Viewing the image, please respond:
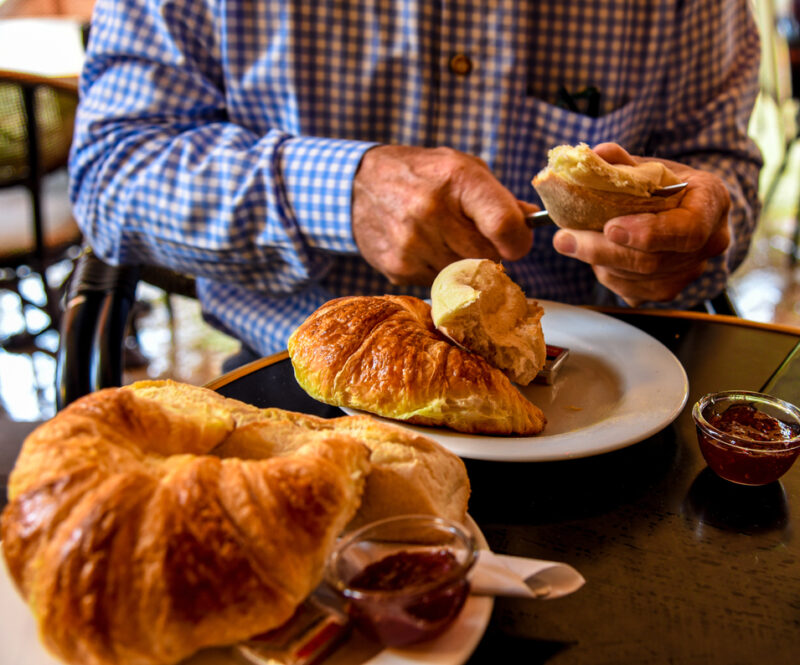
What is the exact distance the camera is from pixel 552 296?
1.58 meters

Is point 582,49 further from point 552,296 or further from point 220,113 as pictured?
point 220,113

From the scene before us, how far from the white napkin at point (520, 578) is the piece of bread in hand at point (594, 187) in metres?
0.58

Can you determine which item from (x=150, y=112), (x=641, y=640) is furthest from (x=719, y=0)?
(x=641, y=640)

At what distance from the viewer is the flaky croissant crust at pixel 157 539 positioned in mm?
449

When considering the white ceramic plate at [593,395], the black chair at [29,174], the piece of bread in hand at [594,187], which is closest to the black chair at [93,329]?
the white ceramic plate at [593,395]

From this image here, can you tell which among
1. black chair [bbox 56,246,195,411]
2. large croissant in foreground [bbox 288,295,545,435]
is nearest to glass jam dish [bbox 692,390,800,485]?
large croissant in foreground [bbox 288,295,545,435]

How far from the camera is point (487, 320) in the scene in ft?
3.06

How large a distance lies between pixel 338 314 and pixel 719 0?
1.23 m

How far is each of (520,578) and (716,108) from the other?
1.41m

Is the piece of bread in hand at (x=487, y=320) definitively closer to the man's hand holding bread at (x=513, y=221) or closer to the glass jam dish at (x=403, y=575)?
the man's hand holding bread at (x=513, y=221)

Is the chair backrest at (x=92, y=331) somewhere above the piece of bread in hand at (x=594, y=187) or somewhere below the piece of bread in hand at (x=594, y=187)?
below

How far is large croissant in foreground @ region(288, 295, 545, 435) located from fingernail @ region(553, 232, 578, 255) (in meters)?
0.33

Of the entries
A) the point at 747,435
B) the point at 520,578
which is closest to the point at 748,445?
the point at 747,435

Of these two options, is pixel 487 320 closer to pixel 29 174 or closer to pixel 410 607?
pixel 410 607
